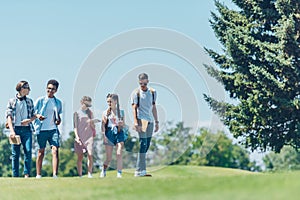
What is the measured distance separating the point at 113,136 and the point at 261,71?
449 inches

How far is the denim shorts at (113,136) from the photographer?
38.9 feet

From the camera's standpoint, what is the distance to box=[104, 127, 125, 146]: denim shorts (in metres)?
11.9

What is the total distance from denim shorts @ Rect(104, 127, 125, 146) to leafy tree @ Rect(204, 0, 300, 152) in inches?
443

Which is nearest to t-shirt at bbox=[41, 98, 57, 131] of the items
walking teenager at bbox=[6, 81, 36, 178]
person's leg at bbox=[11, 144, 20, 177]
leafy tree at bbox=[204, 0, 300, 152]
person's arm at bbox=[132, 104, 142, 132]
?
walking teenager at bbox=[6, 81, 36, 178]

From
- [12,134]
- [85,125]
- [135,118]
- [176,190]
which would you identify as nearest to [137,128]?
[135,118]

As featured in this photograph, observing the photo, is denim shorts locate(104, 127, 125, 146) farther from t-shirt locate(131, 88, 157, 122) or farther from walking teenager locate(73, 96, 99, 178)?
t-shirt locate(131, 88, 157, 122)

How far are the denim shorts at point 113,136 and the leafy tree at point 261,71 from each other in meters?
11.3

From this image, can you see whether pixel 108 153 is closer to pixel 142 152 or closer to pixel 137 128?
pixel 142 152

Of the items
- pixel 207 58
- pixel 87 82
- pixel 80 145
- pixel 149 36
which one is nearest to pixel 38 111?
pixel 80 145

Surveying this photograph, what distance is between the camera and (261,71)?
21875mm

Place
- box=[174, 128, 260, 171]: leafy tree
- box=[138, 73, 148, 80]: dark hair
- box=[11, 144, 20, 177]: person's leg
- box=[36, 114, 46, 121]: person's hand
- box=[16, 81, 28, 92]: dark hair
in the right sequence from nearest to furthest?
box=[138, 73, 148, 80]: dark hair
box=[36, 114, 46, 121]: person's hand
box=[16, 81, 28, 92]: dark hair
box=[11, 144, 20, 177]: person's leg
box=[174, 128, 260, 171]: leafy tree

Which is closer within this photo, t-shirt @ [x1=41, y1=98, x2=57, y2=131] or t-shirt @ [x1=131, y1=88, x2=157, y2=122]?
t-shirt @ [x1=131, y1=88, x2=157, y2=122]

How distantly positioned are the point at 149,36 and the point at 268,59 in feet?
17.1

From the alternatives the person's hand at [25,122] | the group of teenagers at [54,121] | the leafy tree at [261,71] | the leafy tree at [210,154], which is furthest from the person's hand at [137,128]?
the leafy tree at [210,154]
